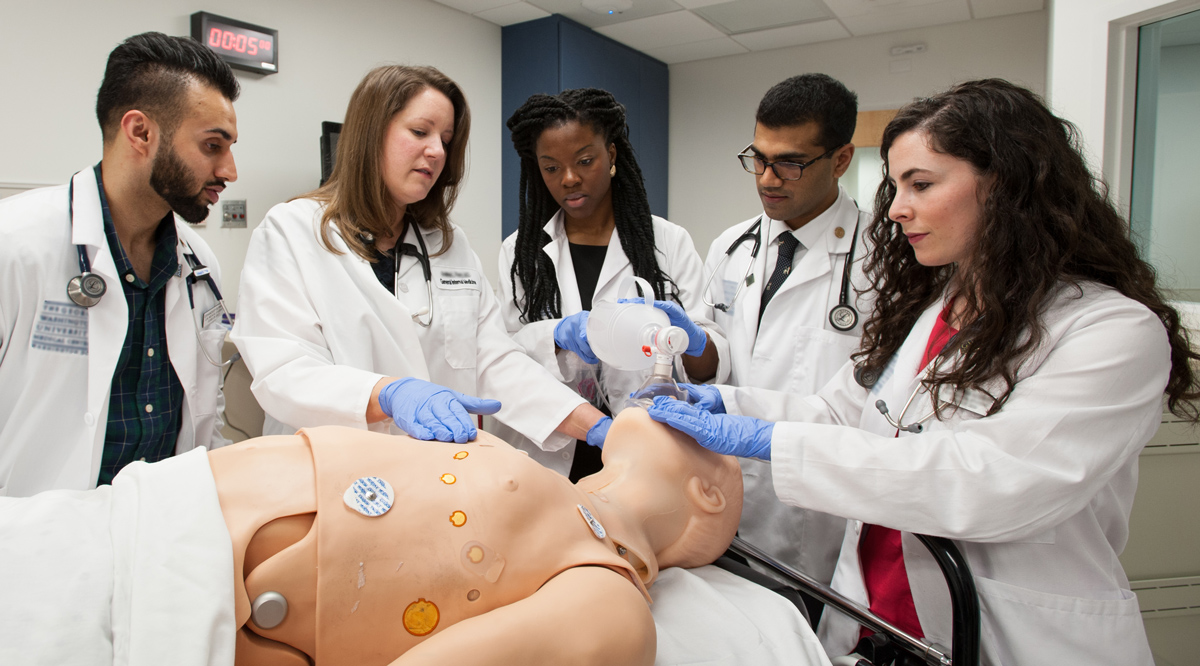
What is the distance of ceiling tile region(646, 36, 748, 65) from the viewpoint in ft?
17.5

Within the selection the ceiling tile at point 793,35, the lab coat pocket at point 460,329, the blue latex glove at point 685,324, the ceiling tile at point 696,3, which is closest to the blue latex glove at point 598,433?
the blue latex glove at point 685,324

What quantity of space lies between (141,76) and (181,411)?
2.40ft

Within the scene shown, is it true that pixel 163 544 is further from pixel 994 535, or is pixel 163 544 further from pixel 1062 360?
pixel 1062 360

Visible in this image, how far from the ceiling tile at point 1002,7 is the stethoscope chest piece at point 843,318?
12.3 feet

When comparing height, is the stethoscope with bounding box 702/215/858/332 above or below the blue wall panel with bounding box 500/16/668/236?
below

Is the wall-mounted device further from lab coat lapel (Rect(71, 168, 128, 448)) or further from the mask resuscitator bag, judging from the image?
the mask resuscitator bag

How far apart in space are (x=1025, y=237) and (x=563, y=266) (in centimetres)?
121

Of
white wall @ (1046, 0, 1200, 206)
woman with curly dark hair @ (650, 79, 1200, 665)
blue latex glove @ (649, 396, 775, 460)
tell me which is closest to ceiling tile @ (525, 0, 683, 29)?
white wall @ (1046, 0, 1200, 206)

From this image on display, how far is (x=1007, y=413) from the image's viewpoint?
109 cm

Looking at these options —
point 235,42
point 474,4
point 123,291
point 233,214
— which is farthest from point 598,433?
point 474,4

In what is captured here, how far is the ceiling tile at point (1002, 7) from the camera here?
445cm

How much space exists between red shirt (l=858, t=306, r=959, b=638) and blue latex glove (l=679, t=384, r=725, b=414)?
0.38 m

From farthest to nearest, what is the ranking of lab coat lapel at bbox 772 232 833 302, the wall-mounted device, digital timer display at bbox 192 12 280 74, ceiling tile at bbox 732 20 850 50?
ceiling tile at bbox 732 20 850 50 < the wall-mounted device < digital timer display at bbox 192 12 280 74 < lab coat lapel at bbox 772 232 833 302

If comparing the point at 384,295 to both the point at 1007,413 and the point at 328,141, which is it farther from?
the point at 328,141
